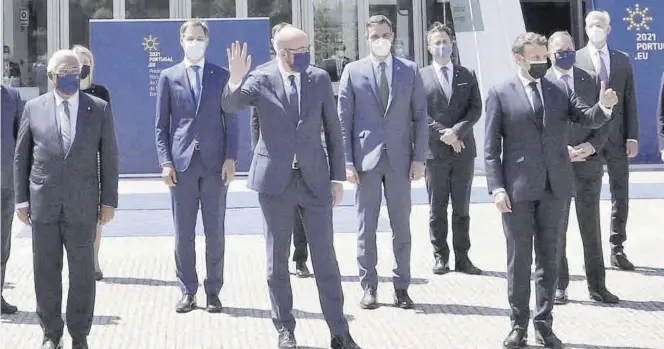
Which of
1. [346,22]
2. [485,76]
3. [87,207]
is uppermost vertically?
[346,22]

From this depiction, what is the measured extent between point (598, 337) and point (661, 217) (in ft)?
18.7

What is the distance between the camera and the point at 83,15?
22.6 m

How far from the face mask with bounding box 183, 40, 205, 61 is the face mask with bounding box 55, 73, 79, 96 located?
1.54 meters

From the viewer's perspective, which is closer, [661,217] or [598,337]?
[598,337]

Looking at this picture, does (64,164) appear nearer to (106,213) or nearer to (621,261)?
(106,213)

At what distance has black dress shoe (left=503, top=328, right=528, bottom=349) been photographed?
5.93m

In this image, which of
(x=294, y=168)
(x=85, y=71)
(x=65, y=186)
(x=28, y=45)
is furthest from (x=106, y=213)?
(x=28, y=45)

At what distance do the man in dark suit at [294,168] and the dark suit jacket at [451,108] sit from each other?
8.49ft

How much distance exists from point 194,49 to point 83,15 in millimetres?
16442

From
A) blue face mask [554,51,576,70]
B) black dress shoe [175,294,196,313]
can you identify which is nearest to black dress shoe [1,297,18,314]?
black dress shoe [175,294,196,313]

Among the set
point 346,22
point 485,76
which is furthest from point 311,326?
Result: point 346,22

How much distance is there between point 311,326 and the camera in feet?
21.8

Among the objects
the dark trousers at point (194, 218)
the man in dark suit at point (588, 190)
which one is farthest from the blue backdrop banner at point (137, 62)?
the man in dark suit at point (588, 190)

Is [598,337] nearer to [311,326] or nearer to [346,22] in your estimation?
[311,326]
